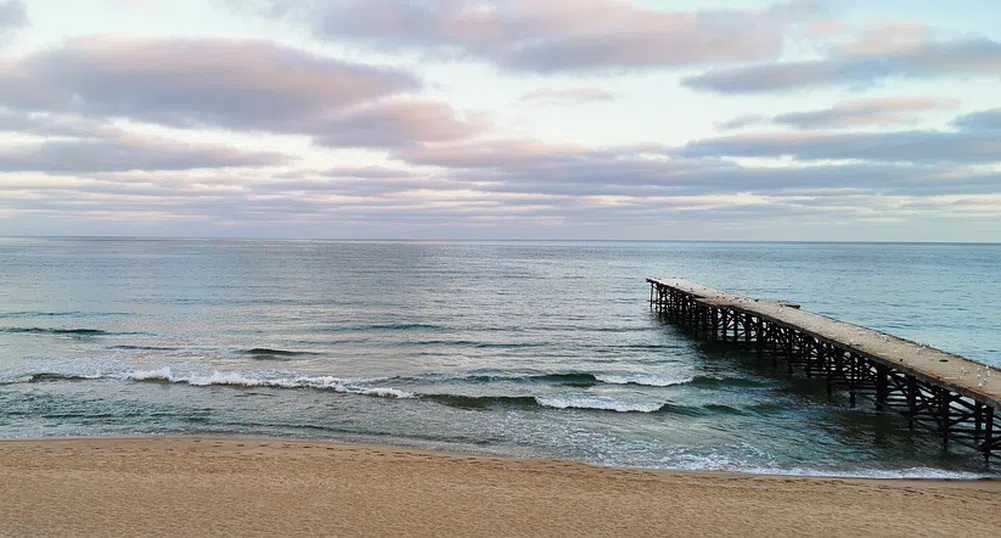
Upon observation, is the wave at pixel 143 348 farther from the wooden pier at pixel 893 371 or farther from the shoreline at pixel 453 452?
the wooden pier at pixel 893 371

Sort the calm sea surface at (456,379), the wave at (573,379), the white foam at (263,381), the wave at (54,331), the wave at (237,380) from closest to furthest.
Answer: the calm sea surface at (456,379) < the white foam at (263,381) < the wave at (237,380) < the wave at (573,379) < the wave at (54,331)

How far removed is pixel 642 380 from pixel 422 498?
13.2 metres

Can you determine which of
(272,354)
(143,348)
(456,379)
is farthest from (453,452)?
(143,348)

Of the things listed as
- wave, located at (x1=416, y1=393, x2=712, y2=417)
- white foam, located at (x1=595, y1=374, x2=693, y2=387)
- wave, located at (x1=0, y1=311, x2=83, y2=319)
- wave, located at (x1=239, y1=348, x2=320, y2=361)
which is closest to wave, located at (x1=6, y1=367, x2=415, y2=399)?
wave, located at (x1=416, y1=393, x2=712, y2=417)

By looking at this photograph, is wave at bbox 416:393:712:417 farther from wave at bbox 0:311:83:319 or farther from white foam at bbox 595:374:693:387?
wave at bbox 0:311:83:319

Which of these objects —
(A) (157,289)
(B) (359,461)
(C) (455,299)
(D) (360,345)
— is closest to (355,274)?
(A) (157,289)

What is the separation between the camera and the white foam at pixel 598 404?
18688mm

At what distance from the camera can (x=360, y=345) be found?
28.8 meters

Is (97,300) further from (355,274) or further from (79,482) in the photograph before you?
(79,482)

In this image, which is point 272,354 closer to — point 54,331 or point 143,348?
point 143,348

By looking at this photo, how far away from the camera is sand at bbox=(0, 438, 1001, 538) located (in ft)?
31.9

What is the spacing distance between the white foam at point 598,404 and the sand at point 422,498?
16.9 ft

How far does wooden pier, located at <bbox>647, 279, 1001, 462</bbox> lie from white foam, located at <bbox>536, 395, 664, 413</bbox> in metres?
6.43

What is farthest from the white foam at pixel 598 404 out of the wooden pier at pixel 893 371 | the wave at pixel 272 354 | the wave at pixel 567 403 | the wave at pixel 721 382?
the wave at pixel 272 354
